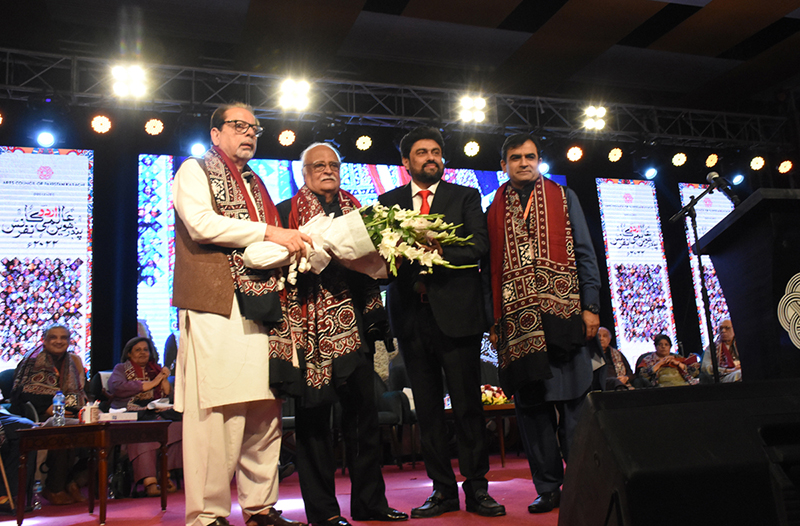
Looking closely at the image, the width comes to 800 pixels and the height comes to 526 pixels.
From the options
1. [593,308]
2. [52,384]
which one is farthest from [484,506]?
[52,384]

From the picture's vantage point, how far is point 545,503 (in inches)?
99.4

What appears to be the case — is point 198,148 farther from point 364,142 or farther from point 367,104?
point 367,104

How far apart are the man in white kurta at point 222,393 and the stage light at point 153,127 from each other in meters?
4.76

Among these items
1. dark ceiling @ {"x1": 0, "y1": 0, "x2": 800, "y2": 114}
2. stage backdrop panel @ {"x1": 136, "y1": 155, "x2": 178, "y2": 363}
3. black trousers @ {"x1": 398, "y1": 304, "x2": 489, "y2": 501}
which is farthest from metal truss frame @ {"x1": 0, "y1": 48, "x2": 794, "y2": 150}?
black trousers @ {"x1": 398, "y1": 304, "x2": 489, "y2": 501}

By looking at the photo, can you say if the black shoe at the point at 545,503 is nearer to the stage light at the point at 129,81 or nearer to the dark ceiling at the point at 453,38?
the dark ceiling at the point at 453,38

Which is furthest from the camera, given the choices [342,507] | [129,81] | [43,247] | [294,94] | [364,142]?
[364,142]

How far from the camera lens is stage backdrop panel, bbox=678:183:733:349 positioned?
8.90 meters

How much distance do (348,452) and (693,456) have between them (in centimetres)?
175

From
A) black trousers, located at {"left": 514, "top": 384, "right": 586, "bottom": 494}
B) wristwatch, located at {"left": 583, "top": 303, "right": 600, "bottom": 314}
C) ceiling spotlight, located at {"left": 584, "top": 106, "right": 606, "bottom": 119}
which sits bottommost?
black trousers, located at {"left": 514, "top": 384, "right": 586, "bottom": 494}

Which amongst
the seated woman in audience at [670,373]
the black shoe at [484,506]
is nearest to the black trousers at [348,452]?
the black shoe at [484,506]

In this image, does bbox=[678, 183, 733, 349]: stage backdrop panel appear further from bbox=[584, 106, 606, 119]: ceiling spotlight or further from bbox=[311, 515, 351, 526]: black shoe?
bbox=[311, 515, 351, 526]: black shoe

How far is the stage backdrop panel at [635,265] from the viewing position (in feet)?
28.0

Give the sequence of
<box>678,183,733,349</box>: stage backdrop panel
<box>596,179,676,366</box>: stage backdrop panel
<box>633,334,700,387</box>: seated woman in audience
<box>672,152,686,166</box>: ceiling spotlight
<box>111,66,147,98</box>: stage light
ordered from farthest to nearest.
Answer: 1. <box>678,183,733,349</box>: stage backdrop panel
2. <box>672,152,686,166</box>: ceiling spotlight
3. <box>596,179,676,366</box>: stage backdrop panel
4. <box>633,334,700,387</box>: seated woman in audience
5. <box>111,66,147,98</box>: stage light

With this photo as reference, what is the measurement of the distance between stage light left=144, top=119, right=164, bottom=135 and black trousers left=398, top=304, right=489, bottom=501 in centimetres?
494
